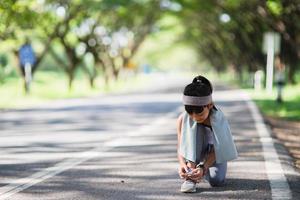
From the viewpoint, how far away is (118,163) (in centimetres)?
886

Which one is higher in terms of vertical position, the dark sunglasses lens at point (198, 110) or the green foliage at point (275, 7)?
the green foliage at point (275, 7)

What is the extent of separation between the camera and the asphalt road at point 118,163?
666 centimetres

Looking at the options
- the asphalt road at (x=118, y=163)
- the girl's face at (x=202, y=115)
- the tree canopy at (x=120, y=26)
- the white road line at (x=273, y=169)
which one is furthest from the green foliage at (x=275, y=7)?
the girl's face at (x=202, y=115)

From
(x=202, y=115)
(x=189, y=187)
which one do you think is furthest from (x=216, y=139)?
(x=189, y=187)

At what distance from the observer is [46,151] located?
10266mm

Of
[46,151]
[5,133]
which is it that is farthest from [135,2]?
[46,151]

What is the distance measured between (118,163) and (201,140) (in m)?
2.29

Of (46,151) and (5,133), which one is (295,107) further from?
(46,151)

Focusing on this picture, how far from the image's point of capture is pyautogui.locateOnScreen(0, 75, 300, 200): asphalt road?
21.8ft

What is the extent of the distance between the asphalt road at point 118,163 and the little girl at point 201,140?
20 cm

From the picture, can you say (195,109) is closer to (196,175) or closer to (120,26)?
(196,175)

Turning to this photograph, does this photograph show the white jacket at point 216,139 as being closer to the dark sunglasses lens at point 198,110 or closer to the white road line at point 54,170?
the dark sunglasses lens at point 198,110

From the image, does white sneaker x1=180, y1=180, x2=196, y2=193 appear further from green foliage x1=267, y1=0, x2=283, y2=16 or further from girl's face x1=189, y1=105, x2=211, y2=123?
green foliage x1=267, y1=0, x2=283, y2=16

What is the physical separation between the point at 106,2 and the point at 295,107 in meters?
18.1
